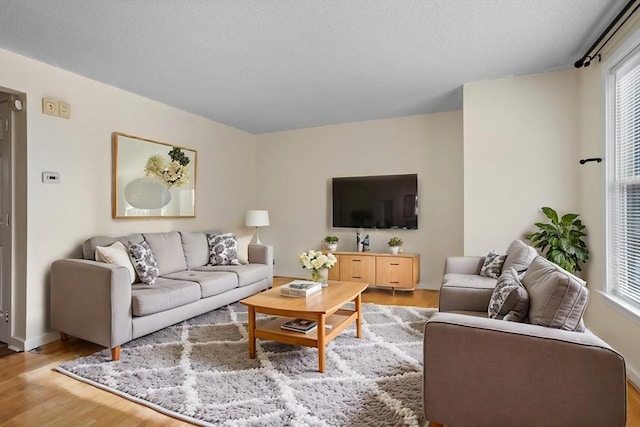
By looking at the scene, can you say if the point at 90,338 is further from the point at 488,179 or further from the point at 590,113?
the point at 590,113

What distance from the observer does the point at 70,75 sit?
3309mm

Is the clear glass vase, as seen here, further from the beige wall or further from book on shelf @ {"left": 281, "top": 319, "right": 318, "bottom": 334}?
the beige wall

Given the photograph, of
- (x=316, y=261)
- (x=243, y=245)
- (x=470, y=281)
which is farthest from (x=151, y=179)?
(x=470, y=281)

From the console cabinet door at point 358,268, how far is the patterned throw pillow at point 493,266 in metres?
1.72

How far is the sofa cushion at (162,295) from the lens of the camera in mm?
2809

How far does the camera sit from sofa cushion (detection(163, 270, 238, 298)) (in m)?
3.49

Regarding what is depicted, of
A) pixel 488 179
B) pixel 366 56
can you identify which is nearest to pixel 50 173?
pixel 366 56

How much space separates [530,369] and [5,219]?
13.1ft

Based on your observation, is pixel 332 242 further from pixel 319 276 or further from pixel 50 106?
pixel 50 106

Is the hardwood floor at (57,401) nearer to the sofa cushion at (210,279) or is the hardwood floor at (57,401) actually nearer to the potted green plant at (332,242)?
the sofa cushion at (210,279)

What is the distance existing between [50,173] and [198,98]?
1.72m

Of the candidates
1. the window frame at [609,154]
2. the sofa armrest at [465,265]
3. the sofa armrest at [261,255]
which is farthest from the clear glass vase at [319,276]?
the window frame at [609,154]

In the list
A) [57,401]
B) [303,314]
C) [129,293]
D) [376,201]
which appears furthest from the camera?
[376,201]

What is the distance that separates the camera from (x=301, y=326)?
2.65 meters
